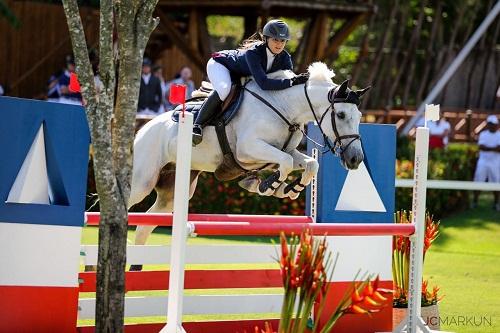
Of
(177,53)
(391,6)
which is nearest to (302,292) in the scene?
(177,53)

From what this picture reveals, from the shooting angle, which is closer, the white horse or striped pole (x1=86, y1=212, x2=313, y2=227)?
striped pole (x1=86, y1=212, x2=313, y2=227)

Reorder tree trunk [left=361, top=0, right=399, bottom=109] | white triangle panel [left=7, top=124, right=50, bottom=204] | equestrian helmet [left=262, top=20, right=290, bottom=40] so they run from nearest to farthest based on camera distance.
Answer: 1. white triangle panel [left=7, top=124, right=50, bottom=204]
2. equestrian helmet [left=262, top=20, right=290, bottom=40]
3. tree trunk [left=361, top=0, right=399, bottom=109]

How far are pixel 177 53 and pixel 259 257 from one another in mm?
15950

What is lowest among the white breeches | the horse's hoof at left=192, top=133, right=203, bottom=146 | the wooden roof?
the horse's hoof at left=192, top=133, right=203, bottom=146

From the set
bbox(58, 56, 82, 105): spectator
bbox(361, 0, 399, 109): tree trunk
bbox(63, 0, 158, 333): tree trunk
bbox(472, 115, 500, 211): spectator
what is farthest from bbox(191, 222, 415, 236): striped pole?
bbox(361, 0, 399, 109): tree trunk

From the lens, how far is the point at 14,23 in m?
19.0

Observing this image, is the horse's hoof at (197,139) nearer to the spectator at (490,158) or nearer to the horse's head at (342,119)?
the horse's head at (342,119)

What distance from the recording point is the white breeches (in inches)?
300

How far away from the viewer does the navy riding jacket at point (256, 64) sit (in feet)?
24.8

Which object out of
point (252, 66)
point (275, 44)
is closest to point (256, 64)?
point (252, 66)

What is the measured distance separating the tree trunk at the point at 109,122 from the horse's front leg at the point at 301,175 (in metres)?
2.15

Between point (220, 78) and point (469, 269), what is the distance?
4.99 metres

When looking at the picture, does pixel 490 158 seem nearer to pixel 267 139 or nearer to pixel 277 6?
pixel 277 6

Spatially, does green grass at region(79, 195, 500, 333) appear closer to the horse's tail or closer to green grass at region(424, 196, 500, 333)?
green grass at region(424, 196, 500, 333)
